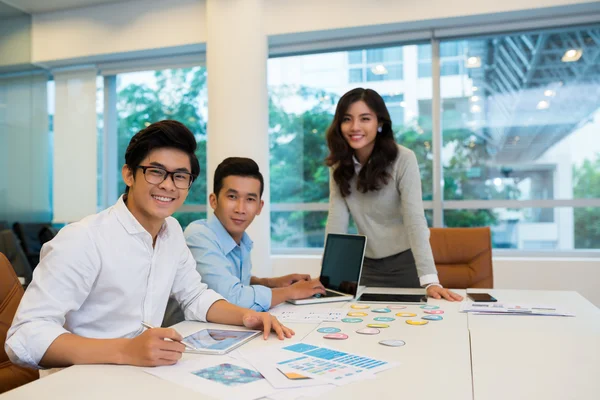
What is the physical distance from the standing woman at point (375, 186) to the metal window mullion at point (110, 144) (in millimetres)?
4235

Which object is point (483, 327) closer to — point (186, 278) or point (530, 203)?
point (186, 278)

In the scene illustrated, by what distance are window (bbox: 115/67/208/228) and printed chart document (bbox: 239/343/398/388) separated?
167 inches

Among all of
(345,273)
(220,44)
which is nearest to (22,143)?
(220,44)

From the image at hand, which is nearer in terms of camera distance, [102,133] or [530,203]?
[530,203]

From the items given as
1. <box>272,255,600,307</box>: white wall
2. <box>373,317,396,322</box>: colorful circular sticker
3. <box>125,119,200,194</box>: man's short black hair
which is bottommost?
<box>272,255,600,307</box>: white wall

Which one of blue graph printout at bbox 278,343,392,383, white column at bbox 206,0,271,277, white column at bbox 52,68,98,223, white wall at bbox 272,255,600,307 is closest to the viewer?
blue graph printout at bbox 278,343,392,383

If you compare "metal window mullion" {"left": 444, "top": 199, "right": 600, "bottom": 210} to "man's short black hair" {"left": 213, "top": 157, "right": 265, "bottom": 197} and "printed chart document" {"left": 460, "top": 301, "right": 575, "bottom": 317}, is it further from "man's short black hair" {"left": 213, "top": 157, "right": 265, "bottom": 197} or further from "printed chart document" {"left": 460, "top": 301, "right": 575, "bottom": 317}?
"man's short black hair" {"left": 213, "top": 157, "right": 265, "bottom": 197}

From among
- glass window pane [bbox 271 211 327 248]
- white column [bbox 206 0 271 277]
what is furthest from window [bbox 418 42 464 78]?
glass window pane [bbox 271 211 327 248]

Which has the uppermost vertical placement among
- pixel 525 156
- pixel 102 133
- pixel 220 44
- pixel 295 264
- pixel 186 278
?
pixel 220 44

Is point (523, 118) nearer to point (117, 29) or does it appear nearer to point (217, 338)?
point (217, 338)

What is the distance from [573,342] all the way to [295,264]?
11.5ft

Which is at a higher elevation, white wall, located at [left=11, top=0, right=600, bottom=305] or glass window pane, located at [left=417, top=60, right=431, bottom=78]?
white wall, located at [left=11, top=0, right=600, bottom=305]

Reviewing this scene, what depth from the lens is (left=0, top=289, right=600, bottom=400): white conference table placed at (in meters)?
1.00

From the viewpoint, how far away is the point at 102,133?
600 cm
